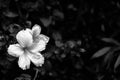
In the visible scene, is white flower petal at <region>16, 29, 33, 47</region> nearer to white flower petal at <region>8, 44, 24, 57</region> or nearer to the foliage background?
white flower petal at <region>8, 44, 24, 57</region>

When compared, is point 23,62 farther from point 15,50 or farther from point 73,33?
point 73,33

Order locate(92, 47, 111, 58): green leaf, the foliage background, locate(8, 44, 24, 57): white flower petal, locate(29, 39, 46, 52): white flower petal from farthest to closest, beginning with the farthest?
locate(92, 47, 111, 58): green leaf, the foliage background, locate(29, 39, 46, 52): white flower petal, locate(8, 44, 24, 57): white flower petal

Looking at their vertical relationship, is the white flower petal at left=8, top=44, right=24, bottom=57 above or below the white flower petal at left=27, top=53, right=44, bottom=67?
above

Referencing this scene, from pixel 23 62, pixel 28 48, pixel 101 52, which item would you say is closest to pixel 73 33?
pixel 101 52

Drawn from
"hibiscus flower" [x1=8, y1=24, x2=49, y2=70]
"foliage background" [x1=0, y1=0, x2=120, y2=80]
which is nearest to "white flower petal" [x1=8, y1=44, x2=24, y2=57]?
"hibiscus flower" [x1=8, y1=24, x2=49, y2=70]

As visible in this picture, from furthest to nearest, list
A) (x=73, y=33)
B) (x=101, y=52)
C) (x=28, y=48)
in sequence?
(x=73, y=33) → (x=101, y=52) → (x=28, y=48)

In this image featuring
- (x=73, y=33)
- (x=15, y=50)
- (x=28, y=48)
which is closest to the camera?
(x=15, y=50)

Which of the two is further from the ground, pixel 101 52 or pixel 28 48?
pixel 28 48

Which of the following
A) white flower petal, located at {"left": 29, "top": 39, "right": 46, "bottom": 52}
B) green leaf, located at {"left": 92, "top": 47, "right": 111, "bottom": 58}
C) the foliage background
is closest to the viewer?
white flower petal, located at {"left": 29, "top": 39, "right": 46, "bottom": 52}
